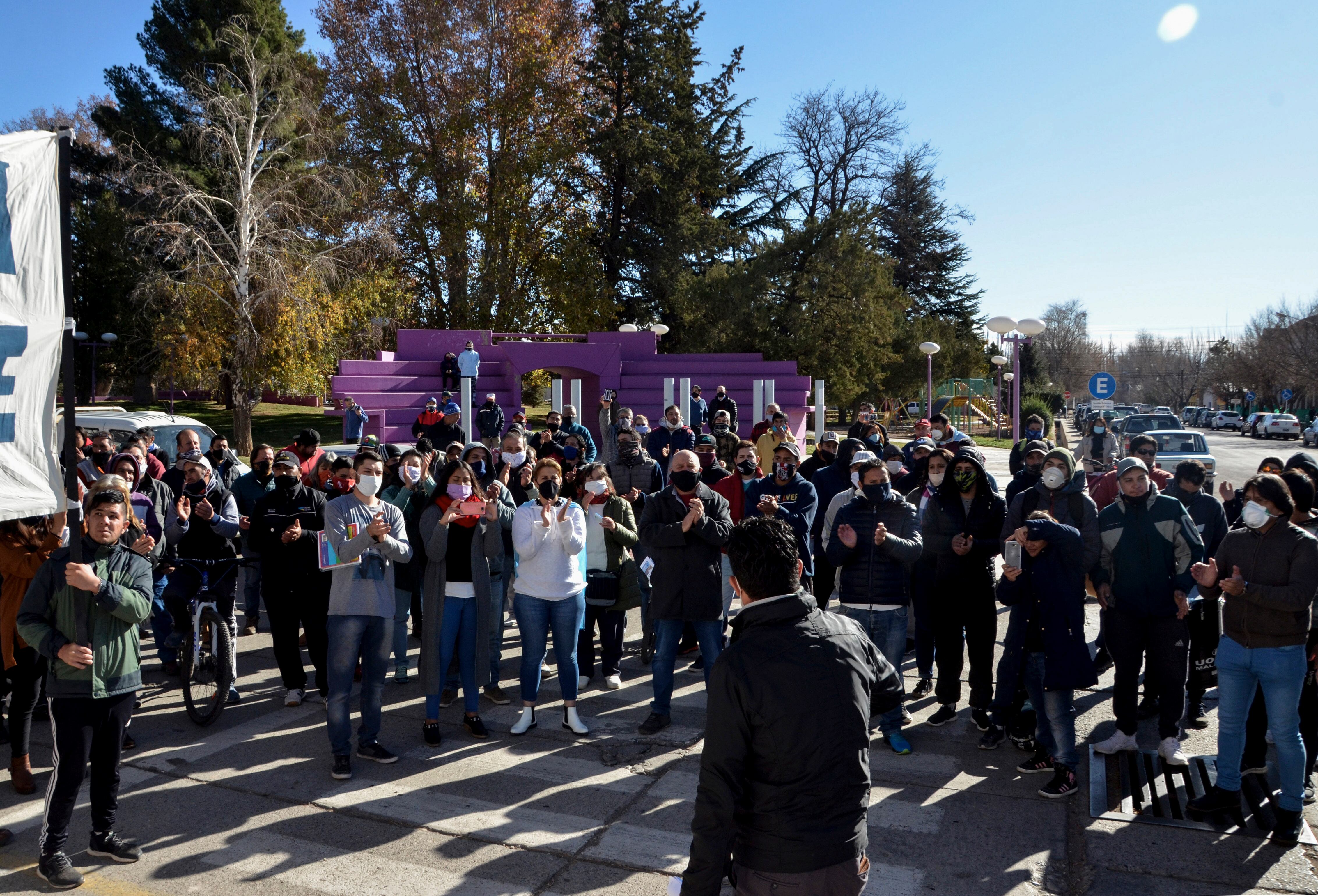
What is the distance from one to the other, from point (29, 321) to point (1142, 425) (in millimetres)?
33166

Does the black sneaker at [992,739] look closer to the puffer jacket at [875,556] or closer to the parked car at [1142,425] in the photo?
the puffer jacket at [875,556]

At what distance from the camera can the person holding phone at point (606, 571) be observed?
7379 millimetres

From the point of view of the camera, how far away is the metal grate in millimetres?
5086

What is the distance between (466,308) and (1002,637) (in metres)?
30.5

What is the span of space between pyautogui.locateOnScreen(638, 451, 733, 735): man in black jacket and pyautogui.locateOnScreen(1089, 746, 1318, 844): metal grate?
2544 mm

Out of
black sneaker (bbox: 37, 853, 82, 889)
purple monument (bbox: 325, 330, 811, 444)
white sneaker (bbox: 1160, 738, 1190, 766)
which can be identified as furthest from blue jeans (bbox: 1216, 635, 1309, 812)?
purple monument (bbox: 325, 330, 811, 444)

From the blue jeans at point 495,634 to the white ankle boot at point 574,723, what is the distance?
0.77 meters

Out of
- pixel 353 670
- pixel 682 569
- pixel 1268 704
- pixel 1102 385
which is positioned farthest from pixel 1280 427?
pixel 353 670

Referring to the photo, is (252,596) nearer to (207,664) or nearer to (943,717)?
(207,664)

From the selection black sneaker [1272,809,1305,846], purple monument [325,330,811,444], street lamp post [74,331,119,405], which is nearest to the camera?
black sneaker [1272,809,1305,846]

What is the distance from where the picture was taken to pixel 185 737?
6.56 meters

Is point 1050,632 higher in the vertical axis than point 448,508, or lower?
lower

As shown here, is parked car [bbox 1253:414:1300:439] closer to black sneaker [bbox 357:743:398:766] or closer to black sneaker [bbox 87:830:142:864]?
black sneaker [bbox 357:743:398:766]

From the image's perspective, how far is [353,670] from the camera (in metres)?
5.84
